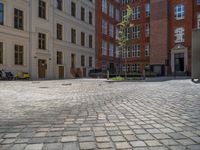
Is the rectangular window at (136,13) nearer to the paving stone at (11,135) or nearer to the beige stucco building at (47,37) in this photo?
the beige stucco building at (47,37)

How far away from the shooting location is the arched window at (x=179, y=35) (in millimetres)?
38812

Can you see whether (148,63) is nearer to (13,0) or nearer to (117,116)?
(13,0)

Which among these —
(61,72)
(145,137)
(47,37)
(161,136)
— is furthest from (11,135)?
(61,72)

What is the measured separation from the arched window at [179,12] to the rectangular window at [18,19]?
27.8 meters

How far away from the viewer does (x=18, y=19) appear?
25594 millimetres

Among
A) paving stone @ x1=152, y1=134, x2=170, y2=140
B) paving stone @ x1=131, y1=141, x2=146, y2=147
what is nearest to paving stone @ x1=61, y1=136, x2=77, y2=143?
paving stone @ x1=131, y1=141, x2=146, y2=147

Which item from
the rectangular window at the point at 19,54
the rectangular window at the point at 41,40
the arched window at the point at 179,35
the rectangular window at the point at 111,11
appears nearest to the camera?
the rectangular window at the point at 19,54

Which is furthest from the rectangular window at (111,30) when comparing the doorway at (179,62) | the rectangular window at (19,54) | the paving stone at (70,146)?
the paving stone at (70,146)

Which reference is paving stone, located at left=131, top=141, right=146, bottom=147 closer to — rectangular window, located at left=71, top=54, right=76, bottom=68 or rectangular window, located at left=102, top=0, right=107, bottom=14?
rectangular window, located at left=71, top=54, right=76, bottom=68

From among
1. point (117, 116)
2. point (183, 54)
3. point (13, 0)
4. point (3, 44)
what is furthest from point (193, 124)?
point (183, 54)

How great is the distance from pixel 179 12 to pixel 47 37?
81.7 feet

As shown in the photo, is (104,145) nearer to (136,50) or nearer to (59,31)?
(59,31)

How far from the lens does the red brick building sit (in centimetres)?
3816

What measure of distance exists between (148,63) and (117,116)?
42058 millimetres
